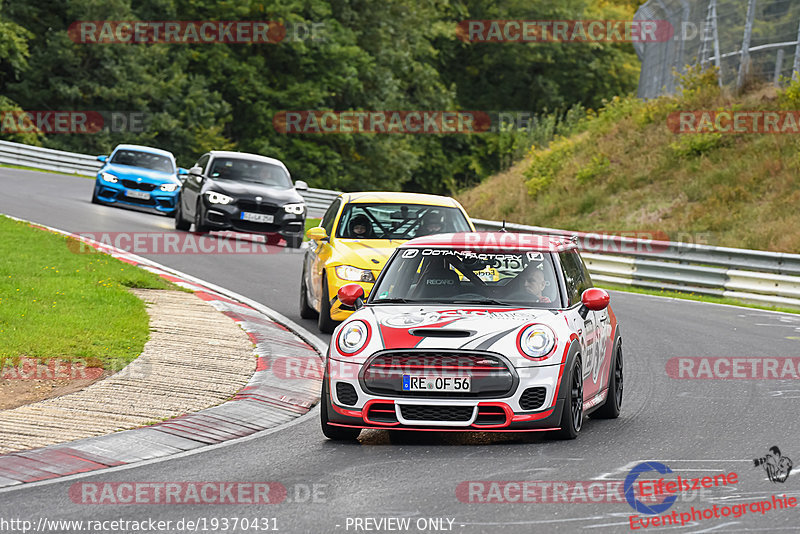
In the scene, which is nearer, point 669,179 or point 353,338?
point 353,338

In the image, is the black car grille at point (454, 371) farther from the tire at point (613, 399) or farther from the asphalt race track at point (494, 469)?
the tire at point (613, 399)

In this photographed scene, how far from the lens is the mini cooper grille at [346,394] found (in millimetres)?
8641

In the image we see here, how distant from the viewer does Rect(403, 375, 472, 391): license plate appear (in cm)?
847

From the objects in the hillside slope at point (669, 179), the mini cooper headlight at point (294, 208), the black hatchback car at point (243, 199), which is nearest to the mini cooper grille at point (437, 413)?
the black hatchback car at point (243, 199)

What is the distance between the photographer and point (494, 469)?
25.7ft

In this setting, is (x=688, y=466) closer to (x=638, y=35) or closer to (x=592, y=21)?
(x=638, y=35)

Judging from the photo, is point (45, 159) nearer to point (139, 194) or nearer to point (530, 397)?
point (139, 194)

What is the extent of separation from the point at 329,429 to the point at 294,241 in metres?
16.1

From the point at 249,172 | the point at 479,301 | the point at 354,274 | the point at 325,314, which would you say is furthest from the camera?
the point at 249,172

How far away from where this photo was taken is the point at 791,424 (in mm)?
9758

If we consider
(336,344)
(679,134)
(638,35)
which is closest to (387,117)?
(638,35)

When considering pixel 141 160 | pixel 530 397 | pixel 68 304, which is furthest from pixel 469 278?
pixel 141 160

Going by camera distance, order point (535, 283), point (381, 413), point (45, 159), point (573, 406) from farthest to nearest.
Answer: point (45, 159)
point (535, 283)
point (573, 406)
point (381, 413)

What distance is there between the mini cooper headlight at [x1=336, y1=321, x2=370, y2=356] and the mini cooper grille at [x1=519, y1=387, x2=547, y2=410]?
1.15m
